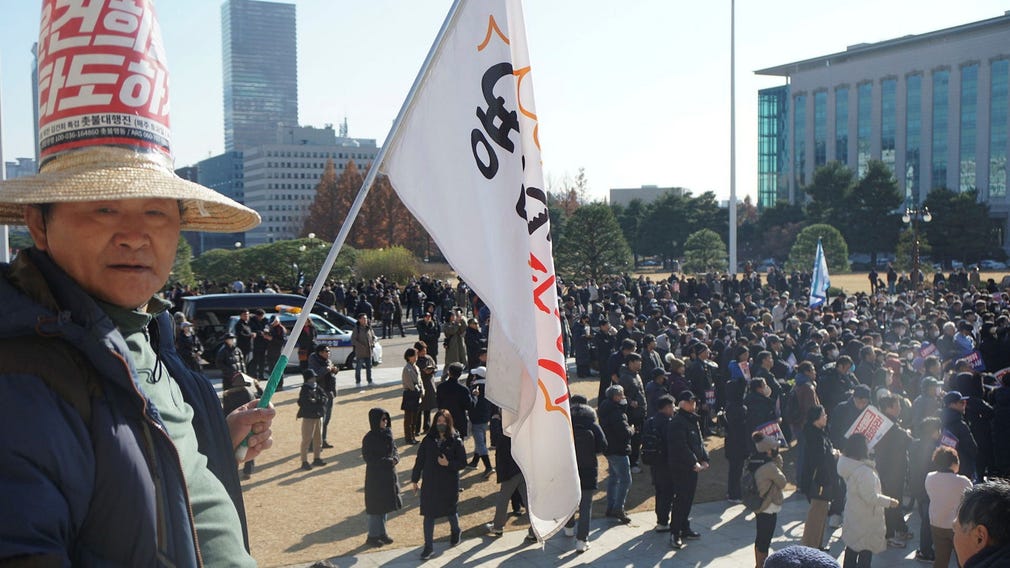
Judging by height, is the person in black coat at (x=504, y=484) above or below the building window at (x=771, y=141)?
below

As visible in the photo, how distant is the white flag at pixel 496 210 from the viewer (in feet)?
13.1

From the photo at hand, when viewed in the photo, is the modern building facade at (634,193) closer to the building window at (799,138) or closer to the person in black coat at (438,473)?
the building window at (799,138)

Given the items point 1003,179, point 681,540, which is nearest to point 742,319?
point 681,540

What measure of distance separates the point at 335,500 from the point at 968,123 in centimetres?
8124

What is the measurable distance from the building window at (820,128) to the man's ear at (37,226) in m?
95.4

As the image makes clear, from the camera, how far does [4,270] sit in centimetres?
176

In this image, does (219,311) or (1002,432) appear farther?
(219,311)

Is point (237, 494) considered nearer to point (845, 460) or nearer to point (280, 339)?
point (845, 460)

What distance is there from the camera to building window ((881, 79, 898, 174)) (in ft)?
272

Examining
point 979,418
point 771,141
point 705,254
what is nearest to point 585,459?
point 979,418

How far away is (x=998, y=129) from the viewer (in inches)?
2950

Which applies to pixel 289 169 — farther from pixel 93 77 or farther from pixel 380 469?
pixel 93 77

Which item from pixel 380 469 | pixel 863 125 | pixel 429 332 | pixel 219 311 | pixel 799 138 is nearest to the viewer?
pixel 380 469

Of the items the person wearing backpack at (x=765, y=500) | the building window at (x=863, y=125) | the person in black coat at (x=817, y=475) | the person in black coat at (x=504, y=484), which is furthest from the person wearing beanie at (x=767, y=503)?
the building window at (x=863, y=125)
